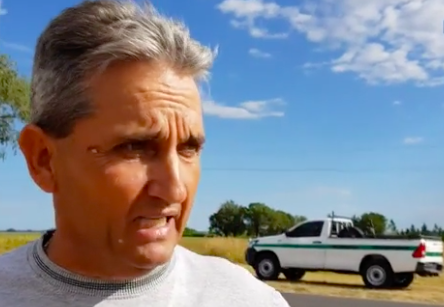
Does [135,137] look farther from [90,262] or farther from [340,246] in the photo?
[340,246]

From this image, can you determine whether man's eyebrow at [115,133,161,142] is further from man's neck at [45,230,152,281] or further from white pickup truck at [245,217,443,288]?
white pickup truck at [245,217,443,288]

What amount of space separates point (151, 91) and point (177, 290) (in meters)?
0.46

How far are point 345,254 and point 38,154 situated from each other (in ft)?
61.2

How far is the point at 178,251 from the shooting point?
185cm

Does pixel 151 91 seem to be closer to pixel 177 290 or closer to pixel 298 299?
pixel 177 290

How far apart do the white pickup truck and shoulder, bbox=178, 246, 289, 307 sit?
17.4 metres

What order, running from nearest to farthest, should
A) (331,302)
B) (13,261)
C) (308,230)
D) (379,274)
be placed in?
(13,261), (331,302), (379,274), (308,230)

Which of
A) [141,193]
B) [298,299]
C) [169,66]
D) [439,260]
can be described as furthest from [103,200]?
[439,260]

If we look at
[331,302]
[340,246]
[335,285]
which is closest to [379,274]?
[340,246]

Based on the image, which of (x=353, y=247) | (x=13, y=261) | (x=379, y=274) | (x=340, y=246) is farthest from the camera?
(x=340, y=246)

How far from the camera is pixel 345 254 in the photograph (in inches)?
778

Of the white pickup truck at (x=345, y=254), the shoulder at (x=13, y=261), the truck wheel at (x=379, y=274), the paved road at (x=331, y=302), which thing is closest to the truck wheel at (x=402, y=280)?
the white pickup truck at (x=345, y=254)

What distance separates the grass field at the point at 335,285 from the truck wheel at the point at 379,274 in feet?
1.09

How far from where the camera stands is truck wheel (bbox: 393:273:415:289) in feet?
64.2
